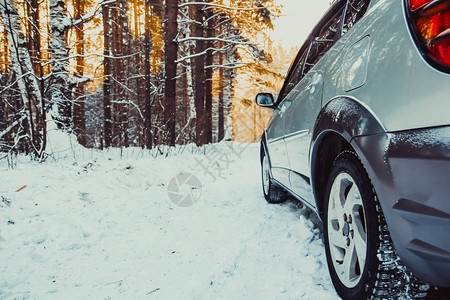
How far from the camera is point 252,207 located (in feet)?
13.1

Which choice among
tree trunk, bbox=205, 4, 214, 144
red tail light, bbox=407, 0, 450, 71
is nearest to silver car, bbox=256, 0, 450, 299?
red tail light, bbox=407, 0, 450, 71

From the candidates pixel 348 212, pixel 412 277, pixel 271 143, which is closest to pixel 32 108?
pixel 271 143

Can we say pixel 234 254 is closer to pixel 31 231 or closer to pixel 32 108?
pixel 31 231

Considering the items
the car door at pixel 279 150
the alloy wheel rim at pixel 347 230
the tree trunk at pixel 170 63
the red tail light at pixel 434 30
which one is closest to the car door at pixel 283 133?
the car door at pixel 279 150

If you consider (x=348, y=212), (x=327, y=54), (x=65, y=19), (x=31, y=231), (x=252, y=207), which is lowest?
(x=252, y=207)

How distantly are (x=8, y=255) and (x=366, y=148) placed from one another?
2.68 meters

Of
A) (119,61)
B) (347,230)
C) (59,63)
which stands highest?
(119,61)

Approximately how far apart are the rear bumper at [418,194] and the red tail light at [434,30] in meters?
0.26

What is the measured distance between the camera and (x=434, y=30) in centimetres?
106

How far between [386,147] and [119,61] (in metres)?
17.4

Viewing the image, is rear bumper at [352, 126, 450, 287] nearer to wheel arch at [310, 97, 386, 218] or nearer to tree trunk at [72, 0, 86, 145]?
wheel arch at [310, 97, 386, 218]

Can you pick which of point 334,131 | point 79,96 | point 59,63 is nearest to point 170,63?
point 79,96

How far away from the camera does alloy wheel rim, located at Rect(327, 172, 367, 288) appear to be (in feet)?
5.14

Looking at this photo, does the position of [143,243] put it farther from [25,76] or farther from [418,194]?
[25,76]
